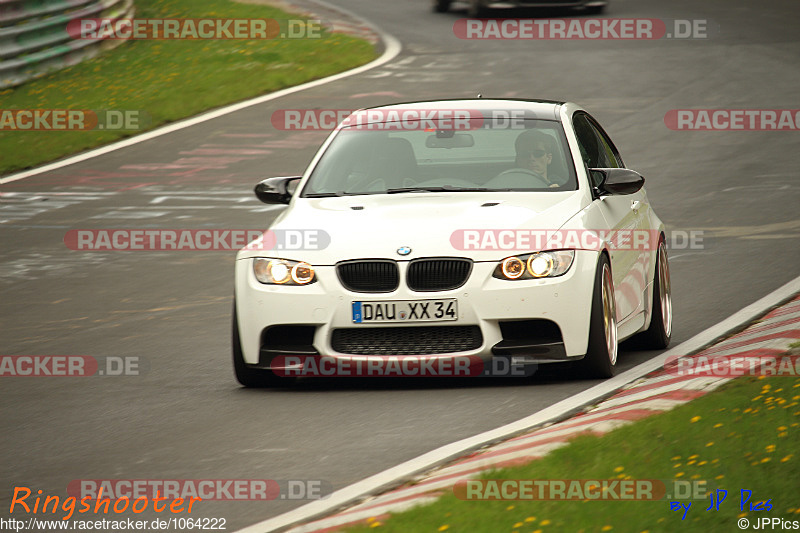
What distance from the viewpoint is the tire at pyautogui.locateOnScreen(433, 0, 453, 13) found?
3095 cm

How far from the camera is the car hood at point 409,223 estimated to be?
7.96m

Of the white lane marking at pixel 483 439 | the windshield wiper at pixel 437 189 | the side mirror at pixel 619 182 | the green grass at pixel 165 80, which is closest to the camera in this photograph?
the white lane marking at pixel 483 439

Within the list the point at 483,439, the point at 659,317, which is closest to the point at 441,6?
the point at 659,317

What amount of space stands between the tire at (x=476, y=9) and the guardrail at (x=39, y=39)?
312 inches

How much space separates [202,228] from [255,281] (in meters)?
7.05

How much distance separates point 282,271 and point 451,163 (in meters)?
1.60

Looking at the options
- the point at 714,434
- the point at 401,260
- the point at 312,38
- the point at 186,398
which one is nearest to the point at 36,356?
the point at 186,398

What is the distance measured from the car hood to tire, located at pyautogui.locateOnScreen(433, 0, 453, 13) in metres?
22.8

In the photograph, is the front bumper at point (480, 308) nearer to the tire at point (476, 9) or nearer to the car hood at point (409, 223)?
the car hood at point (409, 223)

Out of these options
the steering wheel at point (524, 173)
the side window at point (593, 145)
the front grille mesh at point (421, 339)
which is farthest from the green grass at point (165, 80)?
the front grille mesh at point (421, 339)

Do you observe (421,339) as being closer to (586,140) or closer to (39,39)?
(586,140)

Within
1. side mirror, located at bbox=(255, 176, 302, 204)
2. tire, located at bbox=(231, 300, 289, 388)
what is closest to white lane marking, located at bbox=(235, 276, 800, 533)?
tire, located at bbox=(231, 300, 289, 388)

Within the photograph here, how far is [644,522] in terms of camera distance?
5047mm

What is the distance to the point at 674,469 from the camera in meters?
5.71
